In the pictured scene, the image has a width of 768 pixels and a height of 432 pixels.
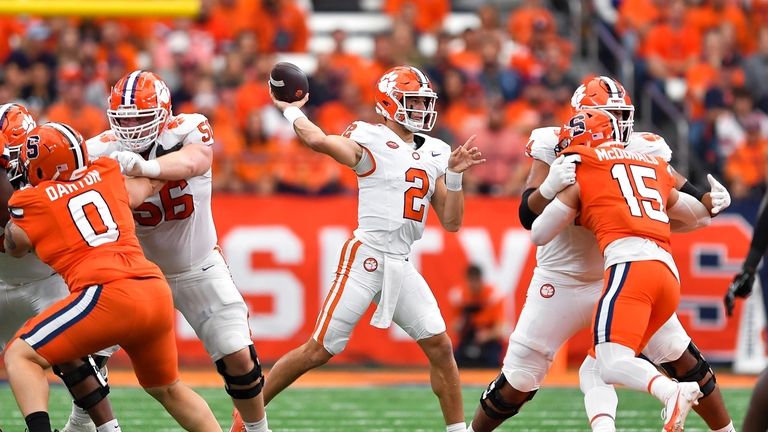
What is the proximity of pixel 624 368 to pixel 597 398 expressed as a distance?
0.44 meters

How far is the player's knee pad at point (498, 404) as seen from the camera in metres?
6.23

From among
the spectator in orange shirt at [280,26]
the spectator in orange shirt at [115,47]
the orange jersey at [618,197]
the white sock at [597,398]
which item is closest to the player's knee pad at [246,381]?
the white sock at [597,398]

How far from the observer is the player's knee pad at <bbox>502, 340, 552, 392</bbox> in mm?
6184

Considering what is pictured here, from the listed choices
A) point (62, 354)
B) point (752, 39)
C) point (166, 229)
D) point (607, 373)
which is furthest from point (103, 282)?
point (752, 39)

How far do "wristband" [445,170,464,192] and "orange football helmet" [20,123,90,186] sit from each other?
1827mm

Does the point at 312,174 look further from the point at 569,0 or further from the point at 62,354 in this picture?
the point at 62,354

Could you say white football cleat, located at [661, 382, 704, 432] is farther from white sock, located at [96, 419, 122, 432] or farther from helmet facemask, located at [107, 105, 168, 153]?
helmet facemask, located at [107, 105, 168, 153]

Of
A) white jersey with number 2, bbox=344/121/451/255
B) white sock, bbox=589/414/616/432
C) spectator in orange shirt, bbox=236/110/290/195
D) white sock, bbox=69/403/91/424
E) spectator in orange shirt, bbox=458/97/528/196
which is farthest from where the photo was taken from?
spectator in orange shirt, bbox=458/97/528/196

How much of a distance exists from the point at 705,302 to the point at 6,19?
7.33 metres

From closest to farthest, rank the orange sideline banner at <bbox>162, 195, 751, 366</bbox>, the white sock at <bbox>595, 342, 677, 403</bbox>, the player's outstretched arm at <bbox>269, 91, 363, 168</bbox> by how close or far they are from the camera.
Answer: the white sock at <bbox>595, 342, 677, 403</bbox> < the player's outstretched arm at <bbox>269, 91, 363, 168</bbox> < the orange sideline banner at <bbox>162, 195, 751, 366</bbox>

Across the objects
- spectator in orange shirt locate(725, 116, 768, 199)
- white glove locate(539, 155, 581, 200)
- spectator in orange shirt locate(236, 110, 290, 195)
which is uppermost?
white glove locate(539, 155, 581, 200)

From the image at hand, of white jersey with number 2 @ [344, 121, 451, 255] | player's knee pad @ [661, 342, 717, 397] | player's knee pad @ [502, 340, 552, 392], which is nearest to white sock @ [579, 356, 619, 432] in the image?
player's knee pad @ [502, 340, 552, 392]

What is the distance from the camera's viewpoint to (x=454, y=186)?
656cm

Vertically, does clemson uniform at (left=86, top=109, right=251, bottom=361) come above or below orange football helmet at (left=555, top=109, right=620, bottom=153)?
below
